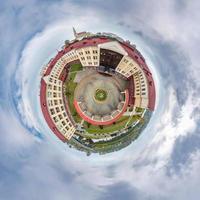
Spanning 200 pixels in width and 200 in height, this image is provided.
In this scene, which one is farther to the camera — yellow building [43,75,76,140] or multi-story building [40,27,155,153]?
yellow building [43,75,76,140]

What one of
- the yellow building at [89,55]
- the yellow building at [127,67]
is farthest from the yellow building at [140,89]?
the yellow building at [89,55]

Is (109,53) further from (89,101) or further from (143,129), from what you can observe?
(143,129)

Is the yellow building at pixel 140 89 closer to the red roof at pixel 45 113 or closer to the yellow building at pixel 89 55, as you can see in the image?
the yellow building at pixel 89 55

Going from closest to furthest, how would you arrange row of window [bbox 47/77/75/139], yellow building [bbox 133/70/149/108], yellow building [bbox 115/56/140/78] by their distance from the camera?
1. yellow building [bbox 115/56/140/78]
2. yellow building [bbox 133/70/149/108]
3. row of window [bbox 47/77/75/139]

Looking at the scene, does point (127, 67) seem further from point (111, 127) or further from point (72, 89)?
point (111, 127)

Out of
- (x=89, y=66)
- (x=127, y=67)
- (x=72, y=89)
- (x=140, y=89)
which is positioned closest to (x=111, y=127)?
(x=140, y=89)

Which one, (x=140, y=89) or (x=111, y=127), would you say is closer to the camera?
(x=140, y=89)

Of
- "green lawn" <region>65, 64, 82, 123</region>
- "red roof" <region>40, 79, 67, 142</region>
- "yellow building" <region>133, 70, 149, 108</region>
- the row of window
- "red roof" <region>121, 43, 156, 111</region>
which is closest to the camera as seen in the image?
"red roof" <region>121, 43, 156, 111</region>

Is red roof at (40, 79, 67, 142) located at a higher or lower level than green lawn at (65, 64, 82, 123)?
lower

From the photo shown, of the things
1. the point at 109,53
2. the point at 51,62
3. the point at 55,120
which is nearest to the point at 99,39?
the point at 109,53

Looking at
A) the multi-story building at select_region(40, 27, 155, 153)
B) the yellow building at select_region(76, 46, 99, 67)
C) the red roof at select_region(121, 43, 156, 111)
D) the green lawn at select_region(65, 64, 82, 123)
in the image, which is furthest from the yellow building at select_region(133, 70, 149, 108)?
the green lawn at select_region(65, 64, 82, 123)

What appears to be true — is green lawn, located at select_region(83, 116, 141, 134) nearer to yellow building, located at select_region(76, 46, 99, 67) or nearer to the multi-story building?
the multi-story building

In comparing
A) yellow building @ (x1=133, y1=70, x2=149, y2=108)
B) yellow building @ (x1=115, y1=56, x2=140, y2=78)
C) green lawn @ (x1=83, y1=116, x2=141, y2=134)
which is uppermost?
yellow building @ (x1=115, y1=56, x2=140, y2=78)
